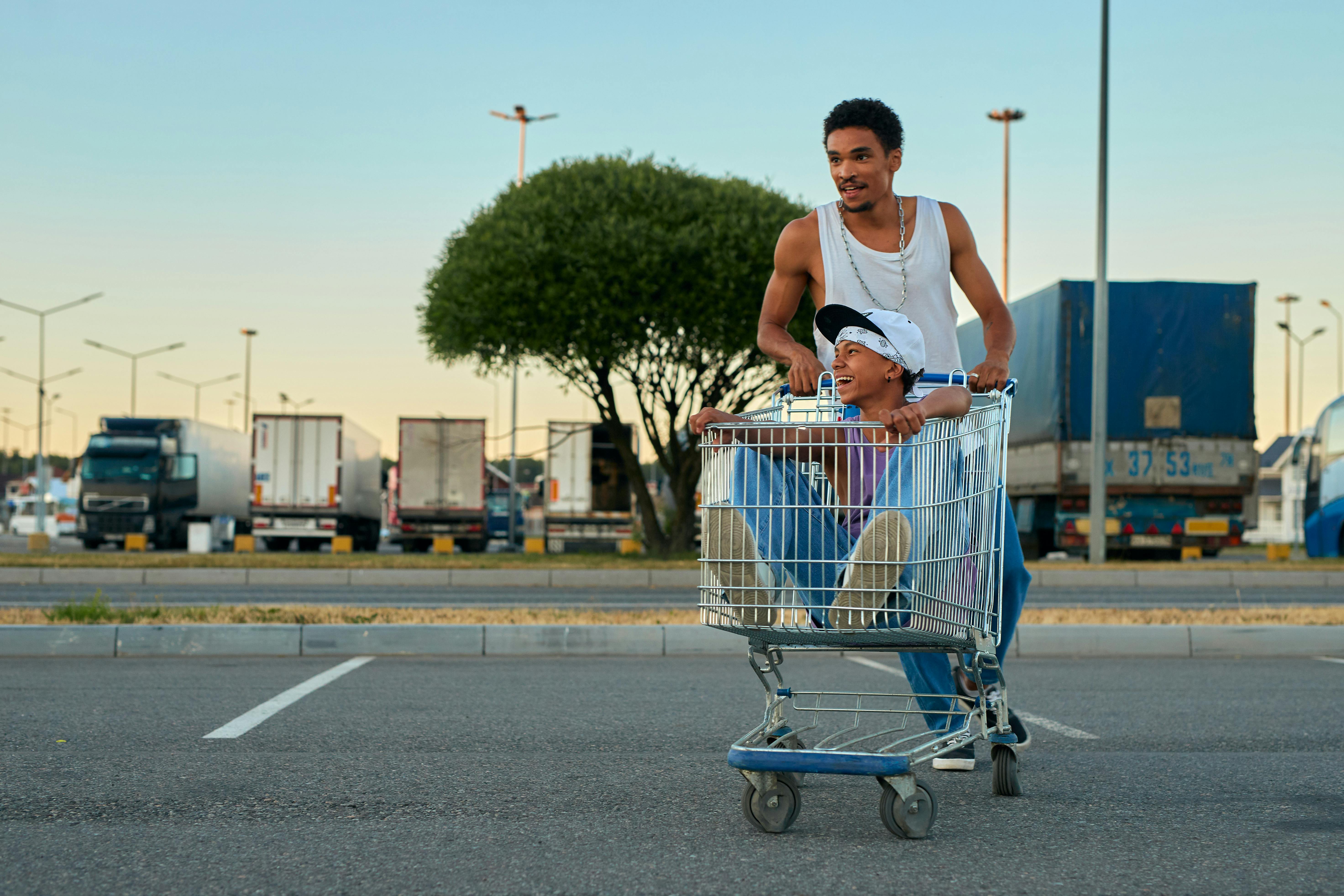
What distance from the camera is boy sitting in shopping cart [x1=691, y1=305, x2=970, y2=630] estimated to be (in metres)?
3.33

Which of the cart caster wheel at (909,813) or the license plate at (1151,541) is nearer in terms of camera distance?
the cart caster wheel at (909,813)

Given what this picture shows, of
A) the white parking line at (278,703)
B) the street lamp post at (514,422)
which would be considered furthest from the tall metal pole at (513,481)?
the white parking line at (278,703)

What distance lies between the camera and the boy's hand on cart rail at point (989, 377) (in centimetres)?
385

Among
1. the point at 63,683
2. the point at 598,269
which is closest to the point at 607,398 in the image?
the point at 598,269

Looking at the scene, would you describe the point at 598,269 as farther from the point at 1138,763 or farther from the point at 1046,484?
the point at 1138,763

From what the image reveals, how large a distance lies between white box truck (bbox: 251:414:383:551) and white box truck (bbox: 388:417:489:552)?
1448mm

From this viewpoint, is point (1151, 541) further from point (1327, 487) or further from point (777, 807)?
point (777, 807)

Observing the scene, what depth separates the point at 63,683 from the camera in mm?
6859

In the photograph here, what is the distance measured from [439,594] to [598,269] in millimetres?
8760

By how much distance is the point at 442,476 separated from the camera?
32.0m

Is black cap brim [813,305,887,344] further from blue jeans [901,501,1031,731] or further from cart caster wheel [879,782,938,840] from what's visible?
cart caster wheel [879,782,938,840]

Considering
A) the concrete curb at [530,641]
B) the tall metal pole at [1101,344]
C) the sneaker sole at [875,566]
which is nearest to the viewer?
the sneaker sole at [875,566]

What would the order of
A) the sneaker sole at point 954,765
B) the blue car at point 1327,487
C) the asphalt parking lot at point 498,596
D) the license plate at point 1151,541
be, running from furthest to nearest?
the blue car at point 1327,487 → the license plate at point 1151,541 → the asphalt parking lot at point 498,596 → the sneaker sole at point 954,765

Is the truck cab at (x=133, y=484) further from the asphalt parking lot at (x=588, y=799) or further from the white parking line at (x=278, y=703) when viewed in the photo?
the asphalt parking lot at (x=588, y=799)
